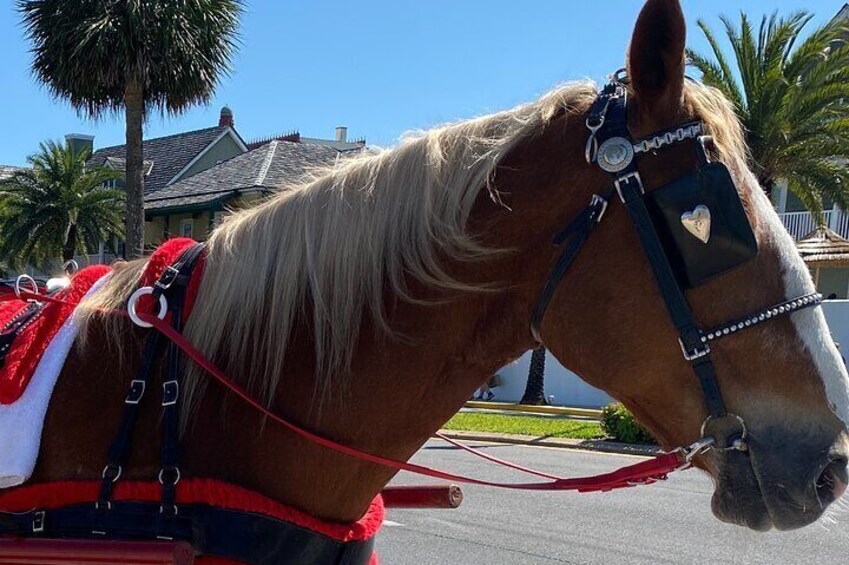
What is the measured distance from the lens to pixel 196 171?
3462 centimetres

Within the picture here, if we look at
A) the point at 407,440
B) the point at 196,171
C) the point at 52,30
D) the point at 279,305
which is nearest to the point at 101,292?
the point at 279,305

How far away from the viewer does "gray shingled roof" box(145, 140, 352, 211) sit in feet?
85.8

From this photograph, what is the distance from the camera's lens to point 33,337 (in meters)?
1.90

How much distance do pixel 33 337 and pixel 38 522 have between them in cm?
43

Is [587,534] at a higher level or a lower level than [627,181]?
lower

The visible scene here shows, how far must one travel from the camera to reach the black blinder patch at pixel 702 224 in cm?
154

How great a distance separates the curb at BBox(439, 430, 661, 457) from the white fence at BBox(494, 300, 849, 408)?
325 cm

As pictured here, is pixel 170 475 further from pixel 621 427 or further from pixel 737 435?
pixel 621 427

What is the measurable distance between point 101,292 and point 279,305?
1.73ft

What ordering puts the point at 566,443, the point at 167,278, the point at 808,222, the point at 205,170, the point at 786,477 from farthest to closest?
the point at 205,170
the point at 808,222
the point at 566,443
the point at 167,278
the point at 786,477

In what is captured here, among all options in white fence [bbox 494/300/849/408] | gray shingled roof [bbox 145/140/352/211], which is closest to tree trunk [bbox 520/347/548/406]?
white fence [bbox 494/300/849/408]

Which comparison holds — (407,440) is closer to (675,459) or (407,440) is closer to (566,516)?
(675,459)

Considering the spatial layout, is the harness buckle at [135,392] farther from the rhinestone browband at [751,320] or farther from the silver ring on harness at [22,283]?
the rhinestone browband at [751,320]

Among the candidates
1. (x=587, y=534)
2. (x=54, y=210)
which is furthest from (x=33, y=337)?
(x=54, y=210)
